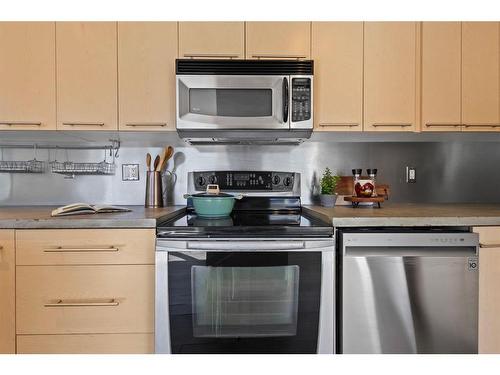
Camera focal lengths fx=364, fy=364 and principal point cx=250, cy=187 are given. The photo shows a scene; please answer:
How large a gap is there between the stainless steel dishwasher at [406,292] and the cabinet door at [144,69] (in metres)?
1.20

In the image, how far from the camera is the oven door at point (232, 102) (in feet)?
6.13

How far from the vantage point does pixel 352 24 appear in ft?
A: 6.41

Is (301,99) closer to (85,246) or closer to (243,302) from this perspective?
(243,302)

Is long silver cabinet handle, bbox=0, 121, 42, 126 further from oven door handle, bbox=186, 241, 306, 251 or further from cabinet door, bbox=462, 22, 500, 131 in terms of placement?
cabinet door, bbox=462, 22, 500, 131

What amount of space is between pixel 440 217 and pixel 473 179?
0.97 meters

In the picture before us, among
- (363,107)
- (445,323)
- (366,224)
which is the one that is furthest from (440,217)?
(363,107)

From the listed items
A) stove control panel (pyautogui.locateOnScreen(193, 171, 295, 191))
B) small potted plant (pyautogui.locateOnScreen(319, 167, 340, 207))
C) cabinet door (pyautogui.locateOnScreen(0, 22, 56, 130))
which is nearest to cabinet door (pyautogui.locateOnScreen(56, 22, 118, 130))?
cabinet door (pyautogui.locateOnScreen(0, 22, 56, 130))

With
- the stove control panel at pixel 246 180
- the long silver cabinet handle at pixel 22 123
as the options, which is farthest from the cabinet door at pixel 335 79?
the long silver cabinet handle at pixel 22 123

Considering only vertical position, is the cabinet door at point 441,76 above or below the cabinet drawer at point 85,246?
above

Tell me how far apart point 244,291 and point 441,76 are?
1542 mm

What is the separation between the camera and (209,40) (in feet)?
6.32

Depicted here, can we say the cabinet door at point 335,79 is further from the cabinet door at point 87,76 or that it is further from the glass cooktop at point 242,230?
the cabinet door at point 87,76

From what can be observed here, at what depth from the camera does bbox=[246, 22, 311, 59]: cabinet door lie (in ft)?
6.34

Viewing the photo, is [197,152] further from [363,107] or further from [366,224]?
[366,224]
